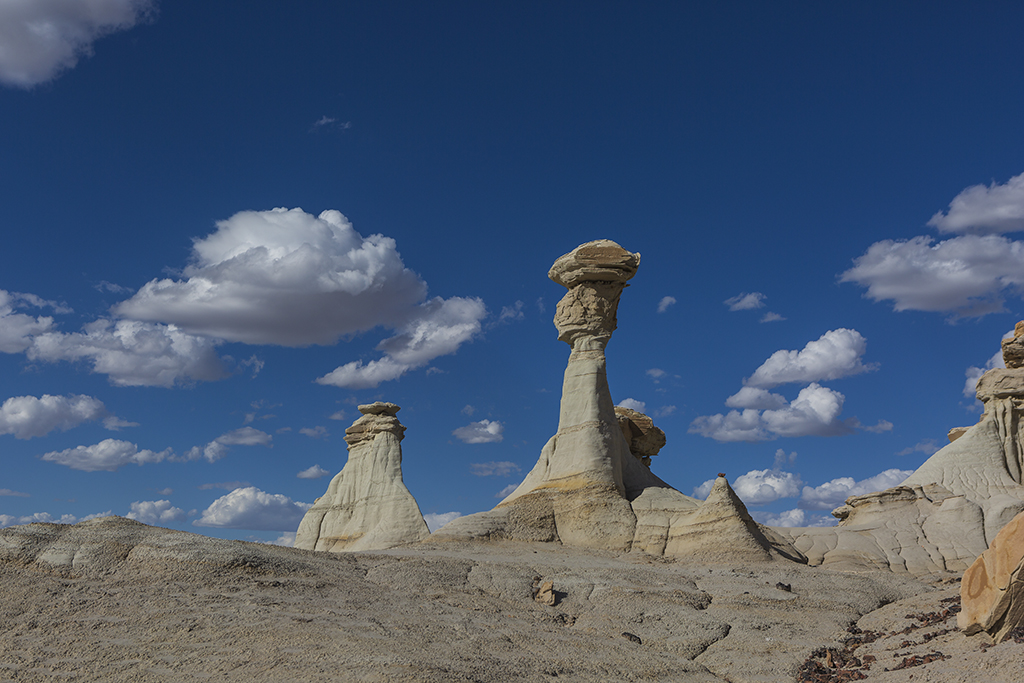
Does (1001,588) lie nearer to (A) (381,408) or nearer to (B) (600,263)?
(B) (600,263)

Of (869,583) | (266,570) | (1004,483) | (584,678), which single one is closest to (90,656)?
(266,570)

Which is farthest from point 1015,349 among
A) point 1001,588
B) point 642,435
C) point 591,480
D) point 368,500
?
point 368,500

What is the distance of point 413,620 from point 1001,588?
7094 millimetres

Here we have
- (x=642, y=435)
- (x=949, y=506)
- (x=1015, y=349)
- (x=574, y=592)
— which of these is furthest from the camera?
(x=642, y=435)

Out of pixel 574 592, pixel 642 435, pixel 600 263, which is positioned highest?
pixel 600 263

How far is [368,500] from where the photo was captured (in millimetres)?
34688

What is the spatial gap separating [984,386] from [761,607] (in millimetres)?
19178

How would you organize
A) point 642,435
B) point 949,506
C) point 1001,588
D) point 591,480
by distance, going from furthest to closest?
point 642,435
point 949,506
point 591,480
point 1001,588

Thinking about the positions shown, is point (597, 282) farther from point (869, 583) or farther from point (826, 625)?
point (826, 625)

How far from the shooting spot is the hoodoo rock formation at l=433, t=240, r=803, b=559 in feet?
71.9

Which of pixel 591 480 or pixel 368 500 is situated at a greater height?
pixel 368 500

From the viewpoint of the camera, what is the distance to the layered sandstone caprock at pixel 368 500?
106 feet

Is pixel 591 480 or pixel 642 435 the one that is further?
pixel 642 435

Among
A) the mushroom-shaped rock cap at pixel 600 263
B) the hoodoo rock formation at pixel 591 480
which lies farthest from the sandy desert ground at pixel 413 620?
the mushroom-shaped rock cap at pixel 600 263
